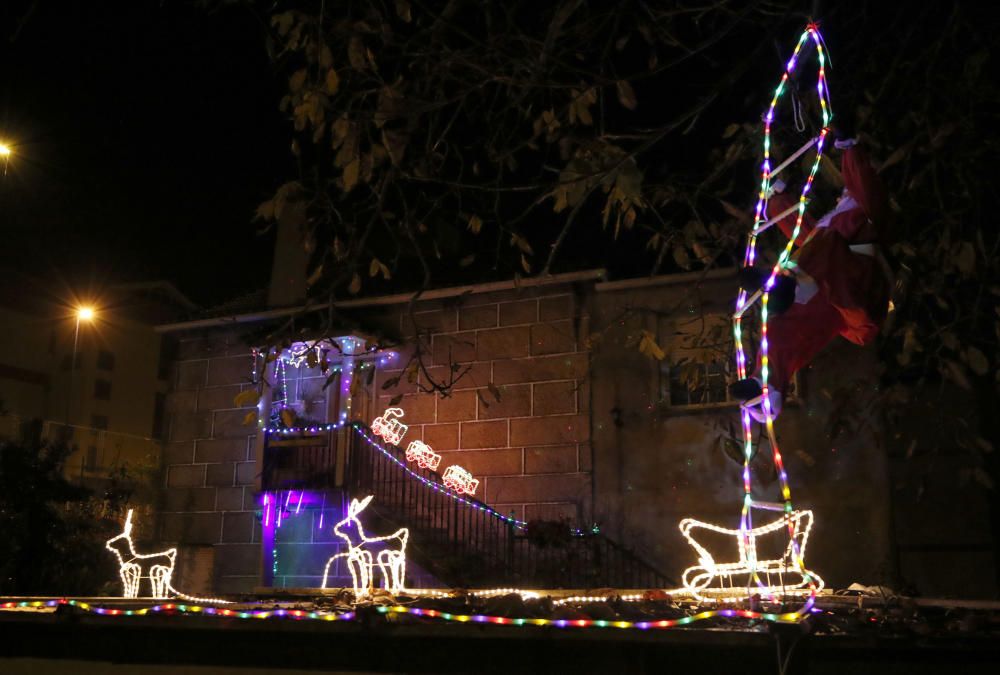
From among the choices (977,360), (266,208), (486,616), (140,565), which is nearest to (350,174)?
(266,208)

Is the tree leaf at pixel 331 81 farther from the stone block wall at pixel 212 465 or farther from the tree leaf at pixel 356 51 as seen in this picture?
the stone block wall at pixel 212 465

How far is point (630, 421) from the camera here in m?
14.6

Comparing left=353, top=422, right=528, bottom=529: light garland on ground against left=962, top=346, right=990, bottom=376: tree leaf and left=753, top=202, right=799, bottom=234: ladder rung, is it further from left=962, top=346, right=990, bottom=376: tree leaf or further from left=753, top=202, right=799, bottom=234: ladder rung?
left=753, top=202, right=799, bottom=234: ladder rung

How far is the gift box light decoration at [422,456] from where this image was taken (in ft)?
51.7

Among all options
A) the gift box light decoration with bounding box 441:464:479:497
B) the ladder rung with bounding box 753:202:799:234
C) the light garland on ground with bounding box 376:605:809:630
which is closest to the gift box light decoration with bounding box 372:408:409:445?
the gift box light decoration with bounding box 441:464:479:497

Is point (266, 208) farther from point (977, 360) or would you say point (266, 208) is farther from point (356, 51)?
point (977, 360)

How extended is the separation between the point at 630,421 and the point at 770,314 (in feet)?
35.1

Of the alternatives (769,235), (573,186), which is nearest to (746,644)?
(573,186)

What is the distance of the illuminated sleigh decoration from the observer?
4086 mm

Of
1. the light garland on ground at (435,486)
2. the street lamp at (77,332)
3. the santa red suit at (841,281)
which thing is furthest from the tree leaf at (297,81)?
the street lamp at (77,332)

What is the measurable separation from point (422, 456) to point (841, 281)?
1245 cm

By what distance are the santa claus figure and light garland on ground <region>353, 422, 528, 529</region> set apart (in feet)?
34.0

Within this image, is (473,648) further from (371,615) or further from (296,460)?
(296,460)

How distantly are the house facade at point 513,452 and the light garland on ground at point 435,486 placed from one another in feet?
0.19
